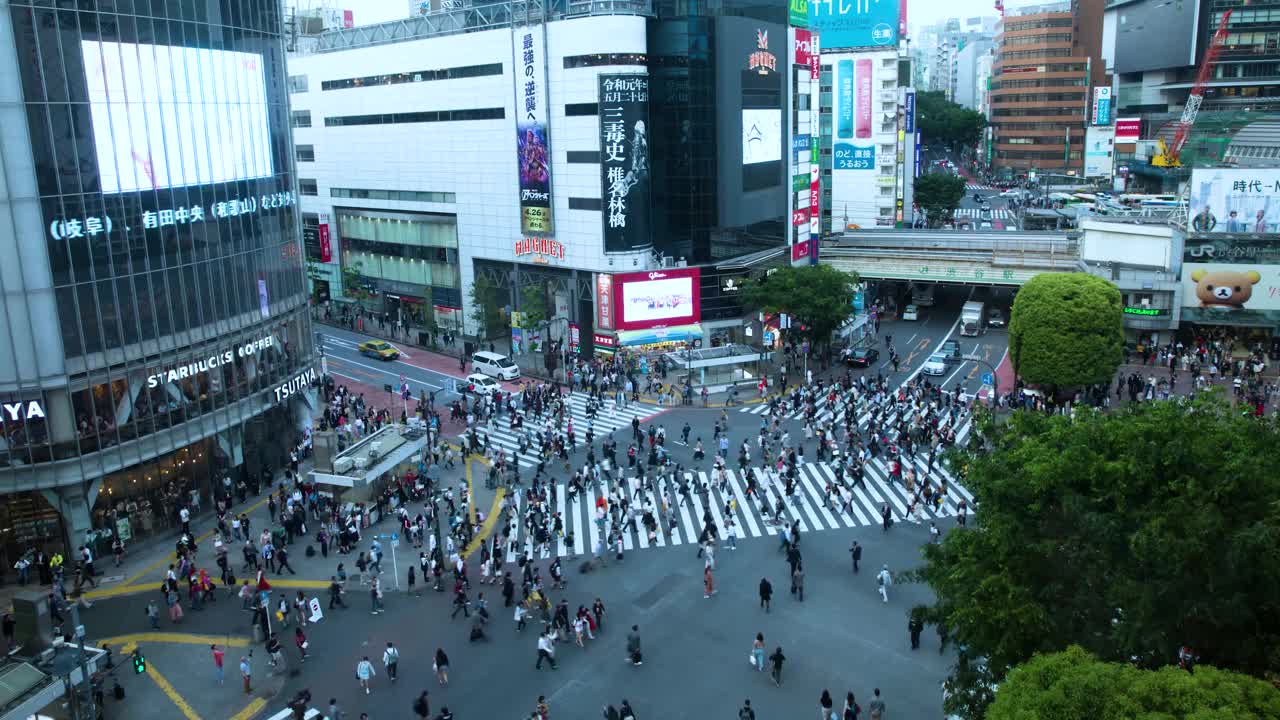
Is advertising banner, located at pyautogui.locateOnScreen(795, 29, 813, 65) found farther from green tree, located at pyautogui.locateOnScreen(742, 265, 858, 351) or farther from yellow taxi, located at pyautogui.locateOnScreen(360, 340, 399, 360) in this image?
yellow taxi, located at pyautogui.locateOnScreen(360, 340, 399, 360)

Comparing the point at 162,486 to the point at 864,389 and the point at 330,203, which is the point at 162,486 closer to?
the point at 864,389

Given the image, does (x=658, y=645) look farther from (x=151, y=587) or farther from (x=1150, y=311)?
(x=1150, y=311)

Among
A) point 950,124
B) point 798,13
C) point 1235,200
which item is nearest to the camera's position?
point 1235,200

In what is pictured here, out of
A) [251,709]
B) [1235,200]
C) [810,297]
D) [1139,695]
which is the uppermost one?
[1235,200]

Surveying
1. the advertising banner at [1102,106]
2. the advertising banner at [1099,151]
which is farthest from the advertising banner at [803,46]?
the advertising banner at [1099,151]

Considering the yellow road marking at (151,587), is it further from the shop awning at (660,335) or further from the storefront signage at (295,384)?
the shop awning at (660,335)

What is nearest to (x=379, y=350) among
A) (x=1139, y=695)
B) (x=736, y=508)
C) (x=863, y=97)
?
(x=736, y=508)
